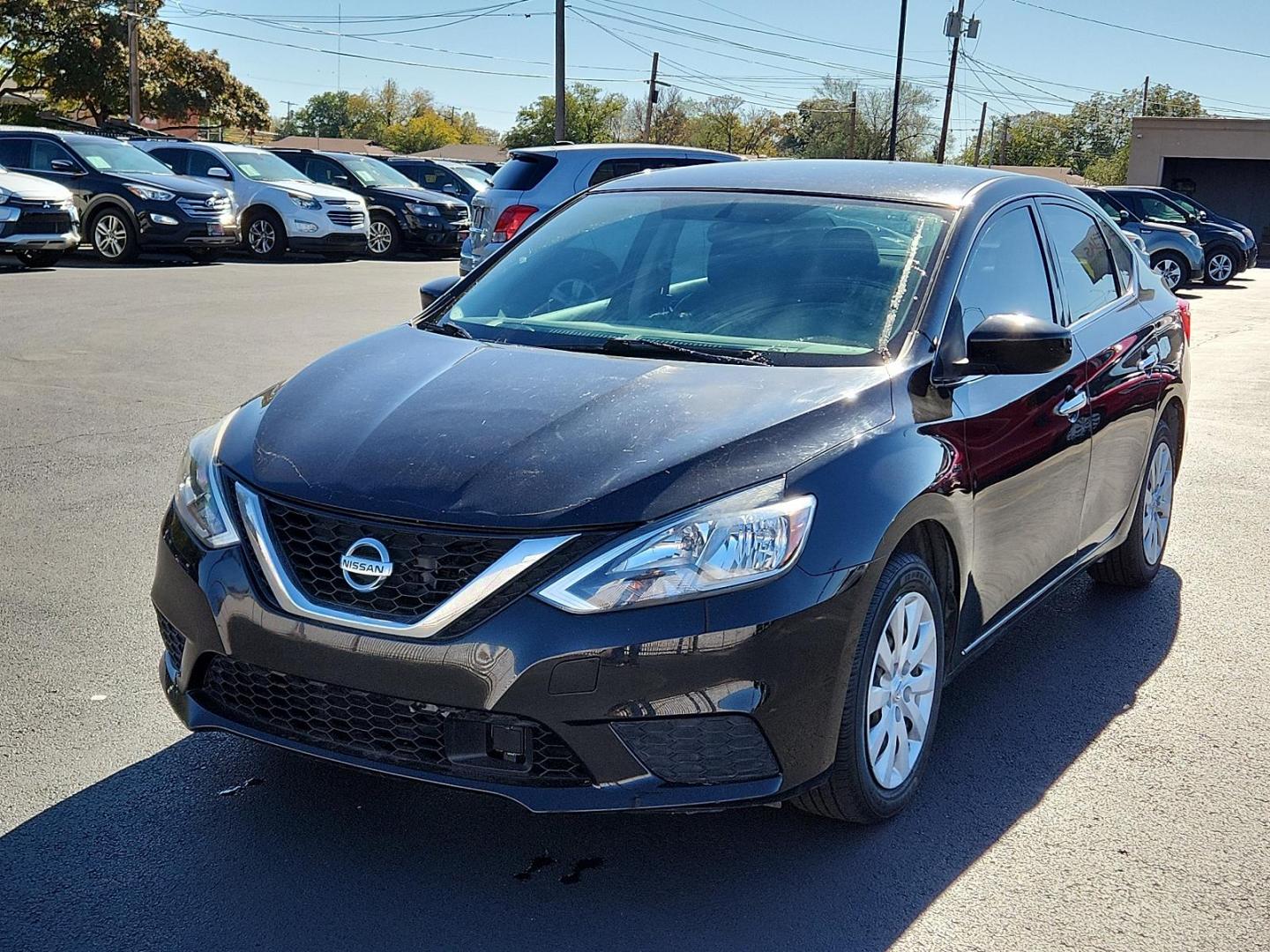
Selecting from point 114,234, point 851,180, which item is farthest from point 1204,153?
point 851,180

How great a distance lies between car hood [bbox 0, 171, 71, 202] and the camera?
1748 cm

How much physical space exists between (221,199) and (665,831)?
1882 centimetres

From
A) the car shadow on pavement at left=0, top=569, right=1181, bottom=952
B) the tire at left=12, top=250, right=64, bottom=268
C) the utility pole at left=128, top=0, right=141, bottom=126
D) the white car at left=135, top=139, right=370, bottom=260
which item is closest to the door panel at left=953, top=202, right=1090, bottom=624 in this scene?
the car shadow on pavement at left=0, top=569, right=1181, bottom=952

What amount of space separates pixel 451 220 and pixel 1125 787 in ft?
71.2

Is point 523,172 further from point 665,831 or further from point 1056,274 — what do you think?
point 665,831

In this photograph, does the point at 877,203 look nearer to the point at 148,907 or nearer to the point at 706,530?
the point at 706,530

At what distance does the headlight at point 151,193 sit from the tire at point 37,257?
141 cm

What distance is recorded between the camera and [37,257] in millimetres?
18469

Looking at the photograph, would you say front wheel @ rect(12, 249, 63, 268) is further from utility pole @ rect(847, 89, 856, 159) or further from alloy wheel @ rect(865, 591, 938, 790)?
utility pole @ rect(847, 89, 856, 159)

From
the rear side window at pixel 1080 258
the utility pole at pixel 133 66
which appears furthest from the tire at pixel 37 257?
the utility pole at pixel 133 66

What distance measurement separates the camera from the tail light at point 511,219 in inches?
468

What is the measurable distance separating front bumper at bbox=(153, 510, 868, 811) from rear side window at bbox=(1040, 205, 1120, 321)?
87.2 inches

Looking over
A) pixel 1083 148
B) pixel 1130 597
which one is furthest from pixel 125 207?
pixel 1083 148

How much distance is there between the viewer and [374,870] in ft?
10.6
